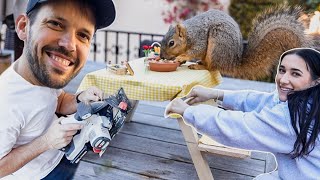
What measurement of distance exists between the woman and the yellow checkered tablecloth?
70cm

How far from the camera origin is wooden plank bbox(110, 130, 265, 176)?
1.75 meters

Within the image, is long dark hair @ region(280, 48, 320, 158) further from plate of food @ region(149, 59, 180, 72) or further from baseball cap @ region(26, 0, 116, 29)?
plate of food @ region(149, 59, 180, 72)

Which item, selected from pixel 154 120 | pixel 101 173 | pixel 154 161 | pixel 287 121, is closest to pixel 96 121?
pixel 287 121

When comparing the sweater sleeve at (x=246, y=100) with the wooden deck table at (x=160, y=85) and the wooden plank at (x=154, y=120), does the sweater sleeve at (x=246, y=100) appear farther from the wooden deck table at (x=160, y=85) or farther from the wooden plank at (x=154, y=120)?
the wooden plank at (x=154, y=120)

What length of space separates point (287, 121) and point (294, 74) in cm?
10

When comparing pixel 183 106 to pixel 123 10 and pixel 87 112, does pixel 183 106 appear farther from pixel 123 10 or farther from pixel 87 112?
pixel 123 10

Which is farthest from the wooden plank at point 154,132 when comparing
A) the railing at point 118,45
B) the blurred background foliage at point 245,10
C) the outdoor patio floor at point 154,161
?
the blurred background foliage at point 245,10

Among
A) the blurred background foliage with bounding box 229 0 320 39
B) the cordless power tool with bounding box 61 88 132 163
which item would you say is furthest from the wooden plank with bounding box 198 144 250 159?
the blurred background foliage with bounding box 229 0 320 39

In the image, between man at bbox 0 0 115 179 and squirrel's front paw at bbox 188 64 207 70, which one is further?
squirrel's front paw at bbox 188 64 207 70

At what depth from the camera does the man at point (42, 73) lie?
20.8 inches

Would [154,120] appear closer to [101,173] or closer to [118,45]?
[101,173]

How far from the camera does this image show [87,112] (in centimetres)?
58

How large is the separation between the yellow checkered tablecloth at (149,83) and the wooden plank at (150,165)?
330 millimetres

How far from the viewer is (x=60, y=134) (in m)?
0.58
